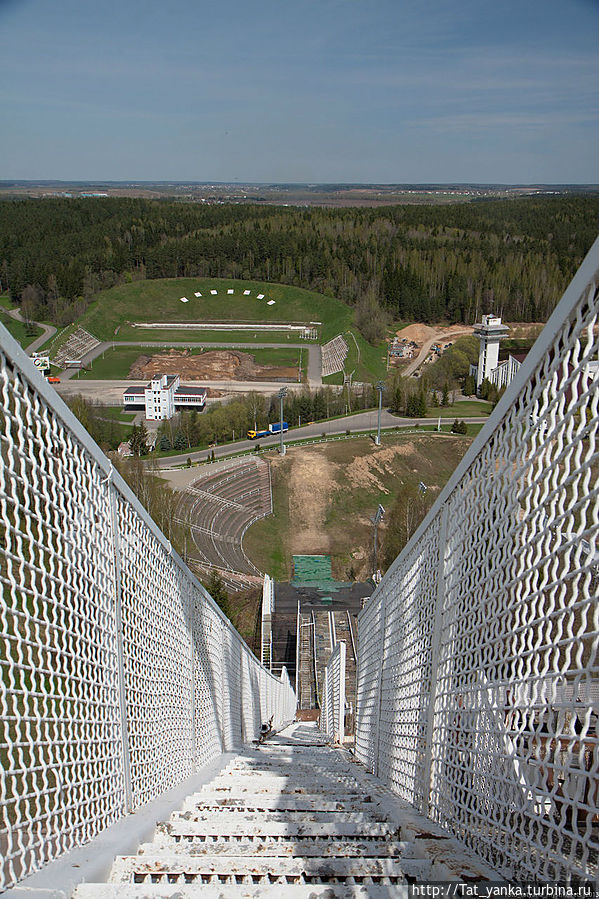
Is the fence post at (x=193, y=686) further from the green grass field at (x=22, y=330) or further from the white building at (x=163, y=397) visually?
the green grass field at (x=22, y=330)

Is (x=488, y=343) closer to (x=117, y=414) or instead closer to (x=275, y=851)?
(x=117, y=414)

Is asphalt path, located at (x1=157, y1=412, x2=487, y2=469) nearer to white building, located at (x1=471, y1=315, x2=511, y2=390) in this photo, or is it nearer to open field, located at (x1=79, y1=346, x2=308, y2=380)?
white building, located at (x1=471, y1=315, x2=511, y2=390)

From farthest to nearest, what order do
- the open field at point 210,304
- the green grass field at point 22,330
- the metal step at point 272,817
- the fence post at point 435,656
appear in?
the open field at point 210,304 → the green grass field at point 22,330 → the fence post at point 435,656 → the metal step at point 272,817

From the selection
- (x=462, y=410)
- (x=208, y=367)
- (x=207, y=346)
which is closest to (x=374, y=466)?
(x=462, y=410)

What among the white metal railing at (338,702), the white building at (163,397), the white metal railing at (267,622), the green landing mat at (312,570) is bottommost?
the white metal railing at (267,622)

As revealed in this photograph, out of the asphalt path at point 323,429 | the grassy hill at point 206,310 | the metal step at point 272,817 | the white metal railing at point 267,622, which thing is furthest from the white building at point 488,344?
the metal step at point 272,817

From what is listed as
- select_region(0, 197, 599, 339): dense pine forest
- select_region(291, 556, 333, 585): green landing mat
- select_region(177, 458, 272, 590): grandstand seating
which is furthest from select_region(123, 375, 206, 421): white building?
select_region(0, 197, 599, 339): dense pine forest
